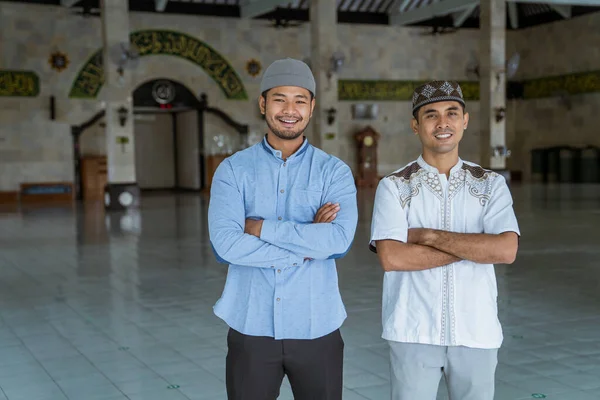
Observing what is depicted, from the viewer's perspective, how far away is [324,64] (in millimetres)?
16453

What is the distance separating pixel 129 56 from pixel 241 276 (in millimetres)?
12820

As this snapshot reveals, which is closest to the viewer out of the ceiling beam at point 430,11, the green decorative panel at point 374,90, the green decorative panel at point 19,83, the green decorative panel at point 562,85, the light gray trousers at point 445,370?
the light gray trousers at point 445,370

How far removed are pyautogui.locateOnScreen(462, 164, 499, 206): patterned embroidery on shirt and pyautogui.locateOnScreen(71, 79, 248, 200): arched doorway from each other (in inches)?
670

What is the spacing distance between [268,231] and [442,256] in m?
0.48

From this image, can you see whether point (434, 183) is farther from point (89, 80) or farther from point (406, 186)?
point (89, 80)

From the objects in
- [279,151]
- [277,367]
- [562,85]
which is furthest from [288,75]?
[562,85]

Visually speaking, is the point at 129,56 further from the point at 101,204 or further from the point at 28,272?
the point at 28,272

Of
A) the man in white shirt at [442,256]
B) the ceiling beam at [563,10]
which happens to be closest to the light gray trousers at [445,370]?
the man in white shirt at [442,256]

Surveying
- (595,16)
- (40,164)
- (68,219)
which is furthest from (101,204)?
(595,16)

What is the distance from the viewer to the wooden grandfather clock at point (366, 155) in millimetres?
20938

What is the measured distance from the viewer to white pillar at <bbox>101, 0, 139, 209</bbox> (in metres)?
14.4

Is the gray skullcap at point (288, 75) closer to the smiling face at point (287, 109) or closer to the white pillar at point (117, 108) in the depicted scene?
the smiling face at point (287, 109)

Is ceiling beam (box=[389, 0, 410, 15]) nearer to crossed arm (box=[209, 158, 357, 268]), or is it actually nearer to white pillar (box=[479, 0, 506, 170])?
white pillar (box=[479, 0, 506, 170])

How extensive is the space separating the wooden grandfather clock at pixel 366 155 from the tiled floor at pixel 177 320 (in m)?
11.5
